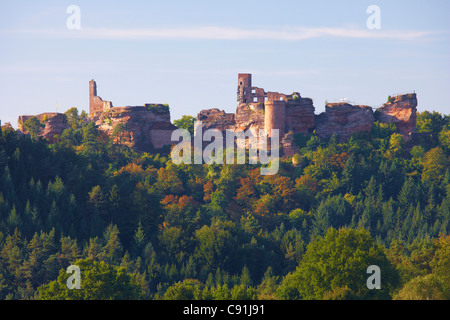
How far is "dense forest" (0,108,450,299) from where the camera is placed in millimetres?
69375

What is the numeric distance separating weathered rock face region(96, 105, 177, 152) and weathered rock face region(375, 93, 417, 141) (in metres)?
18.4

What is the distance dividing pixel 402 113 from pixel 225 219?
22.3 meters

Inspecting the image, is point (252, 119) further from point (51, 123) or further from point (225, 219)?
point (51, 123)

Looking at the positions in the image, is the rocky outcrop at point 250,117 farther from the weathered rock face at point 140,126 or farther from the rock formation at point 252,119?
the weathered rock face at point 140,126

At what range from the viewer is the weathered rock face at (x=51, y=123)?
11056 cm

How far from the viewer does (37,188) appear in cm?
8750

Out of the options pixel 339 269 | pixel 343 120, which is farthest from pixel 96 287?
pixel 343 120

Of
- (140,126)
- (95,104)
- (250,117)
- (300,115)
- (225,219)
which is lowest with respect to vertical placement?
(225,219)

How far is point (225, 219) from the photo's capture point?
99.3 metres

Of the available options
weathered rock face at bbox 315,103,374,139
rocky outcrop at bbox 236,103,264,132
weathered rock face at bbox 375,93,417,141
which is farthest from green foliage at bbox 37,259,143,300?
weathered rock face at bbox 375,93,417,141

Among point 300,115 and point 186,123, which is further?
point 186,123

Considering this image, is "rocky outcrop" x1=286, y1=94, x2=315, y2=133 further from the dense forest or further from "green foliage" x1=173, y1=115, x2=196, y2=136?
"green foliage" x1=173, y1=115, x2=196, y2=136
